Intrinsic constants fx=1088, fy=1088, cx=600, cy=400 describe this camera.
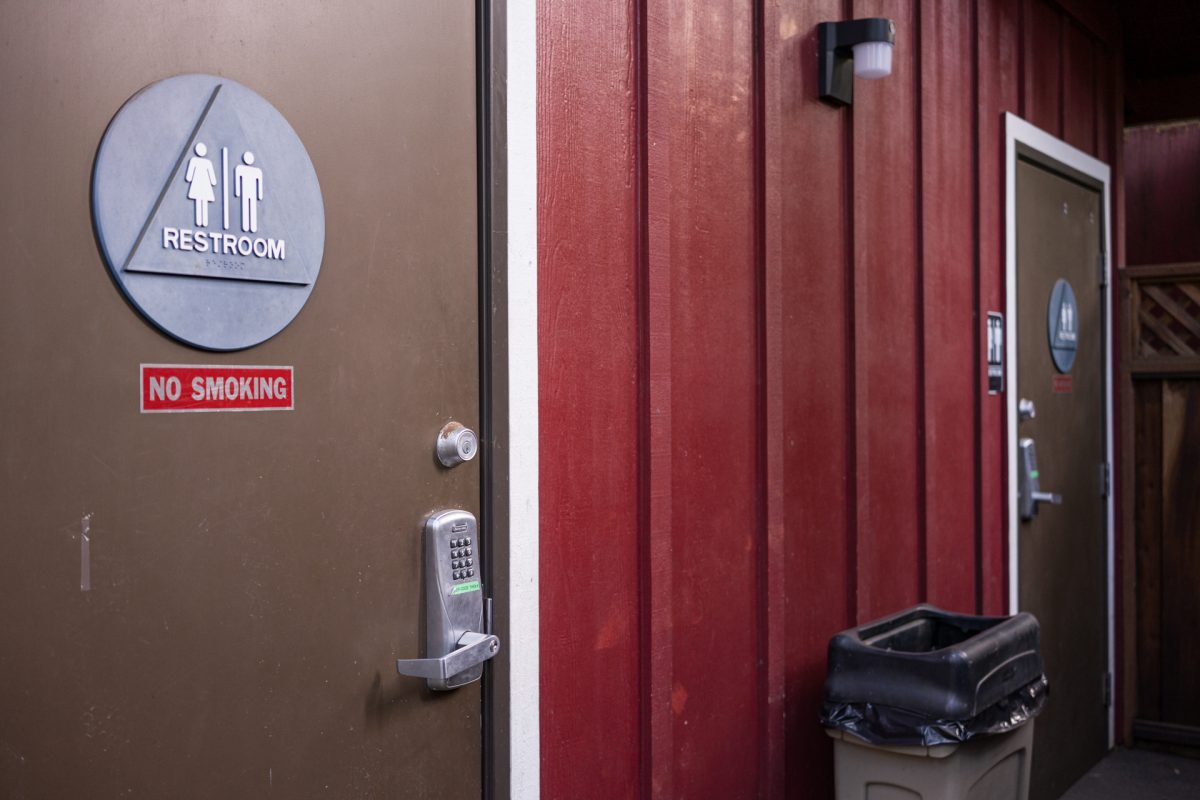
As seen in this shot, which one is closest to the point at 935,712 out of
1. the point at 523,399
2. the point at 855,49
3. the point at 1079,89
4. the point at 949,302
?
the point at 523,399

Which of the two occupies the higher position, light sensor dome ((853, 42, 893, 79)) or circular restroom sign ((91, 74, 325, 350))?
light sensor dome ((853, 42, 893, 79))

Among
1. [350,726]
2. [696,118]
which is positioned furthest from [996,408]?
[350,726]

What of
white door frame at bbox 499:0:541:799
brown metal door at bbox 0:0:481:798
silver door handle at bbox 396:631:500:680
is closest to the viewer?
brown metal door at bbox 0:0:481:798

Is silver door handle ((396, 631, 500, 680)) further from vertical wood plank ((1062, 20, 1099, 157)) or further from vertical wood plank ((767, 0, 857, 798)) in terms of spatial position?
vertical wood plank ((1062, 20, 1099, 157))

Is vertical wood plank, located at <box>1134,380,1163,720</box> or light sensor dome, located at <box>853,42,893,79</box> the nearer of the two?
light sensor dome, located at <box>853,42,893,79</box>

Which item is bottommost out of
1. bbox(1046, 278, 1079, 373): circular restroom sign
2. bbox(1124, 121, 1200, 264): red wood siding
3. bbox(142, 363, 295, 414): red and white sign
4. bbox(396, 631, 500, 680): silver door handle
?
bbox(396, 631, 500, 680): silver door handle

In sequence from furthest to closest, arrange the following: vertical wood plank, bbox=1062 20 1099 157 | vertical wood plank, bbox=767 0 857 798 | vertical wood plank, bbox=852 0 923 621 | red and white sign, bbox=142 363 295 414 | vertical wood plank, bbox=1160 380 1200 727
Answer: vertical wood plank, bbox=1160 380 1200 727 < vertical wood plank, bbox=1062 20 1099 157 < vertical wood plank, bbox=852 0 923 621 < vertical wood plank, bbox=767 0 857 798 < red and white sign, bbox=142 363 295 414

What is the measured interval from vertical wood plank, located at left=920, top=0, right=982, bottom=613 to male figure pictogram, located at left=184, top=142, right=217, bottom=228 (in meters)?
2.29

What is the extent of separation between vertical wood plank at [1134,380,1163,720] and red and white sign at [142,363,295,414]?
416 centimetres

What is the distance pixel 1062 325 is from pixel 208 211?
3.55 meters

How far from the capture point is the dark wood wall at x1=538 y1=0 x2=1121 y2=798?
6.36 ft

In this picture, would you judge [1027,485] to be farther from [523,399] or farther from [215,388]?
[215,388]

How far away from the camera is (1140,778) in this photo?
421cm

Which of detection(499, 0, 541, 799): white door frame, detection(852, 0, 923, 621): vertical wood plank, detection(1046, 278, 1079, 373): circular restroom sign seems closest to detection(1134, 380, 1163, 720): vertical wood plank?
detection(1046, 278, 1079, 373): circular restroom sign
